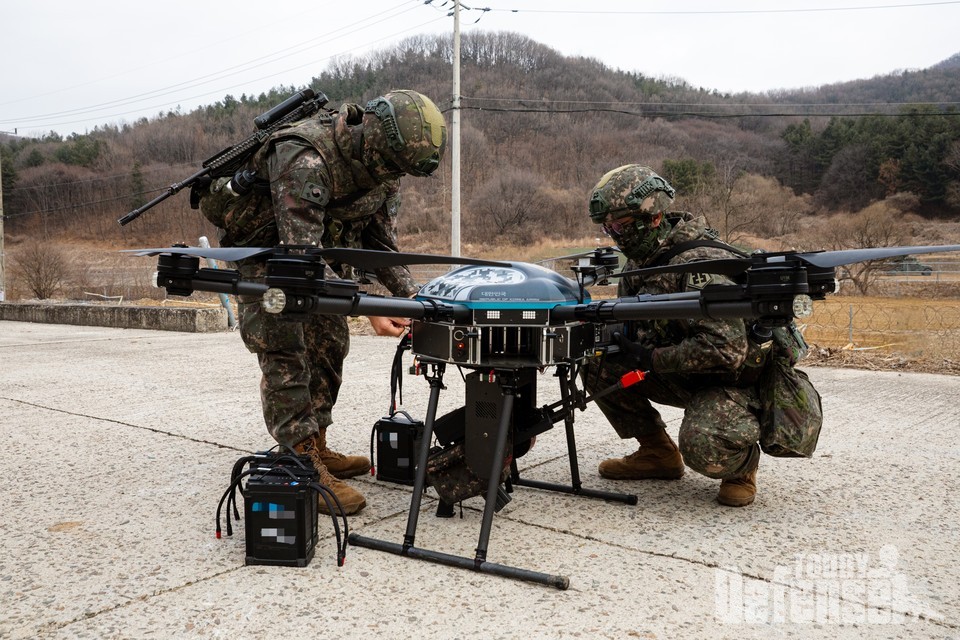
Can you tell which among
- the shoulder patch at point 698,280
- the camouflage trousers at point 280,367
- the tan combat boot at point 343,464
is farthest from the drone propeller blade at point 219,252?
the shoulder patch at point 698,280

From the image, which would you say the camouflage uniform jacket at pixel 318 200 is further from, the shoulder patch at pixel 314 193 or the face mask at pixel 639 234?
the face mask at pixel 639 234

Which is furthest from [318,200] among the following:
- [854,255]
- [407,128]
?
[854,255]

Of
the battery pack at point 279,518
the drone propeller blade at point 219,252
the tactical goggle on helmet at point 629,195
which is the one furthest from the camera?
the tactical goggle on helmet at point 629,195

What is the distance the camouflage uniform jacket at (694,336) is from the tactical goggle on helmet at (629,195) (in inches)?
7.0

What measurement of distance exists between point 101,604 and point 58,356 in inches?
307

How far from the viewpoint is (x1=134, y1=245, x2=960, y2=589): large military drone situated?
2.44m

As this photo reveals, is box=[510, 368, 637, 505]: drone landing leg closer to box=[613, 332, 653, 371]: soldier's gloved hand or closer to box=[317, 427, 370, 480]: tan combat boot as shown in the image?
box=[613, 332, 653, 371]: soldier's gloved hand

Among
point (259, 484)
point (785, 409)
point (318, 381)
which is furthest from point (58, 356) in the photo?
point (785, 409)

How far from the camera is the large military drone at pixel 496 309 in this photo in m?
2.44

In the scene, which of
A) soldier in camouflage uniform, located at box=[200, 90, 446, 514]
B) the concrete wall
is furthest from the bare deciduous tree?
soldier in camouflage uniform, located at box=[200, 90, 446, 514]

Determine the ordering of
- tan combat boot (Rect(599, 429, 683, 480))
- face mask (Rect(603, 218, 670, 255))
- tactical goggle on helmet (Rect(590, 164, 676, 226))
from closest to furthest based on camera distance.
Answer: tactical goggle on helmet (Rect(590, 164, 676, 226)) < face mask (Rect(603, 218, 670, 255)) < tan combat boot (Rect(599, 429, 683, 480))

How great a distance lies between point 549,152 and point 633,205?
86.7 metres

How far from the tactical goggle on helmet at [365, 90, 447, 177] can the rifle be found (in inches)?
30.3

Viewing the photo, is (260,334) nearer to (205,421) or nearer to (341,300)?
(341,300)
